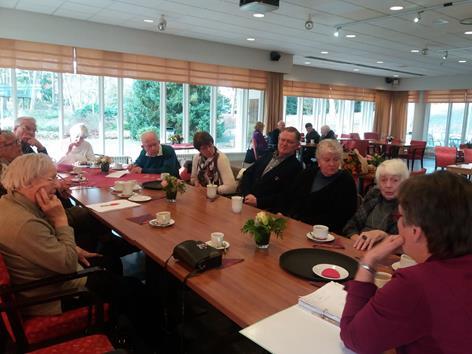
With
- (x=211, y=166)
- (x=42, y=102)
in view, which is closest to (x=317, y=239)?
(x=211, y=166)

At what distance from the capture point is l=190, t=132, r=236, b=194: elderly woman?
348 cm

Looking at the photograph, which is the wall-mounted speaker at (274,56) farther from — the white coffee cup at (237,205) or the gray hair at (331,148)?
the white coffee cup at (237,205)

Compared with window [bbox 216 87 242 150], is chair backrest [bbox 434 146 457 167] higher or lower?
lower

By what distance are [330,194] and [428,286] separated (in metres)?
1.86

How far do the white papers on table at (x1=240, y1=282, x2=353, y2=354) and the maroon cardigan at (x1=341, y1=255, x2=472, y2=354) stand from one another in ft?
0.54

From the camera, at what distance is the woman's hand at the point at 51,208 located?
Answer: 1738mm

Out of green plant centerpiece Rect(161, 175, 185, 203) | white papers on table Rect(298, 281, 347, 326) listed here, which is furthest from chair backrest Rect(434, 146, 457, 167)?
white papers on table Rect(298, 281, 347, 326)

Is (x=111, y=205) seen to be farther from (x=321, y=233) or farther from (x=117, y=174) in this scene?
(x=321, y=233)

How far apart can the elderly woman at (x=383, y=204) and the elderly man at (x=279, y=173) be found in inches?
33.6

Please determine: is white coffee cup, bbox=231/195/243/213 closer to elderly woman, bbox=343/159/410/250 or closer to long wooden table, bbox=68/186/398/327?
long wooden table, bbox=68/186/398/327

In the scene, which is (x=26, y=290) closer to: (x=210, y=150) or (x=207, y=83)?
(x=210, y=150)

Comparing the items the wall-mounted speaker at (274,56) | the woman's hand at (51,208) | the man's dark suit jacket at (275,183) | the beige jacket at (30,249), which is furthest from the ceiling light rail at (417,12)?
the beige jacket at (30,249)

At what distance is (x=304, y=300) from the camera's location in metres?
1.28

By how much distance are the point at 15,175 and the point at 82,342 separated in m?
0.81
